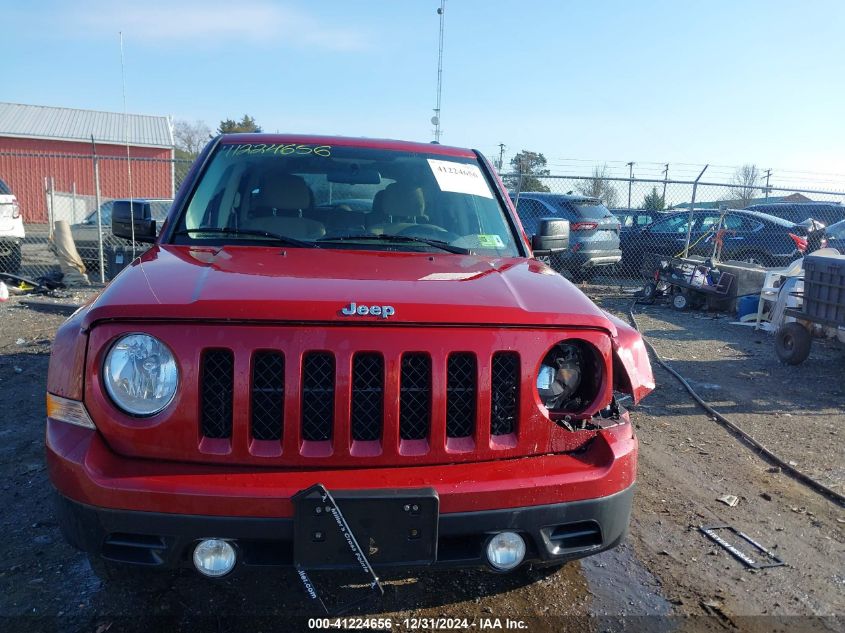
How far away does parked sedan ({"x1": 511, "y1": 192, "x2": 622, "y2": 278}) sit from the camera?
1234 centimetres

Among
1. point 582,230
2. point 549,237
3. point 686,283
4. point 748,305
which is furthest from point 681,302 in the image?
point 549,237

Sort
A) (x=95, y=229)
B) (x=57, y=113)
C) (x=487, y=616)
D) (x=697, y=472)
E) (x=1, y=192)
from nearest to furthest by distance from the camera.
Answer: (x=487, y=616) < (x=697, y=472) < (x=1, y=192) < (x=95, y=229) < (x=57, y=113)

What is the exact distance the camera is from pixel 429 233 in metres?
3.41

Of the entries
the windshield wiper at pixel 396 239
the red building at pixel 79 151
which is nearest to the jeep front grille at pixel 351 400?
the windshield wiper at pixel 396 239

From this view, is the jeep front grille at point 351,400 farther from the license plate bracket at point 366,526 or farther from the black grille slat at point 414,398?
the license plate bracket at point 366,526

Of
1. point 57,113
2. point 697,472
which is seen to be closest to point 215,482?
point 697,472

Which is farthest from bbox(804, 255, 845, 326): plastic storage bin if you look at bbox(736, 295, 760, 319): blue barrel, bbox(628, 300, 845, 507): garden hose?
bbox(736, 295, 760, 319): blue barrel

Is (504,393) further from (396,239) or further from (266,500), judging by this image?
(396,239)

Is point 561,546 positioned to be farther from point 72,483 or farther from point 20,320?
point 20,320

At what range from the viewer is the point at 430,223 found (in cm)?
353

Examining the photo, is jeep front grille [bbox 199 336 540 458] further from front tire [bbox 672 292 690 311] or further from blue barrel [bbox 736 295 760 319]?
front tire [bbox 672 292 690 311]

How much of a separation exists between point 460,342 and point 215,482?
88 cm

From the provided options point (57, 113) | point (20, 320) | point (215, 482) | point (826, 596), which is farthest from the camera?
point (57, 113)

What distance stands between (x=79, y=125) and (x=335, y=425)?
35.0 metres
